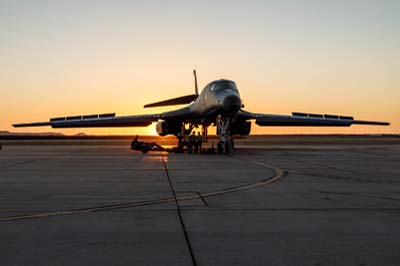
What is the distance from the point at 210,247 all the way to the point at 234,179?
23.8 feet

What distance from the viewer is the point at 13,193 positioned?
9055mm

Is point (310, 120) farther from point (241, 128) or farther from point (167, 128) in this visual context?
point (167, 128)

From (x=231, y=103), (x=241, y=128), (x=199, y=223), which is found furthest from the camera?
(x=241, y=128)

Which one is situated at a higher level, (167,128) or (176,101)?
(176,101)

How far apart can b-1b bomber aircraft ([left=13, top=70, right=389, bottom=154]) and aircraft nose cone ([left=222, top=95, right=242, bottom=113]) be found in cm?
113

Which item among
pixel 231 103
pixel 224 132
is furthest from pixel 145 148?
pixel 231 103

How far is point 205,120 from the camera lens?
30047 millimetres

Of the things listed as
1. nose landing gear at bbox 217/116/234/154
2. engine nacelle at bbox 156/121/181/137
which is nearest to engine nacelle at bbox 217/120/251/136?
nose landing gear at bbox 217/116/234/154

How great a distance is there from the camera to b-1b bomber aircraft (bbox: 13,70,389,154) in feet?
87.6

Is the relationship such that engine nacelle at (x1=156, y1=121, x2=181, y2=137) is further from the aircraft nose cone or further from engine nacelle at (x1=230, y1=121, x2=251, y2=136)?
the aircraft nose cone

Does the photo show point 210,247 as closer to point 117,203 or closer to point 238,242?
point 238,242

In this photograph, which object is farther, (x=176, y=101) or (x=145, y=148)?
(x=176, y=101)

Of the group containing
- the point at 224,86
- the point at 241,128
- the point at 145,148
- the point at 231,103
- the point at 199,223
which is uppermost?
the point at 224,86

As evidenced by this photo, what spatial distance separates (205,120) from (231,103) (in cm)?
575
